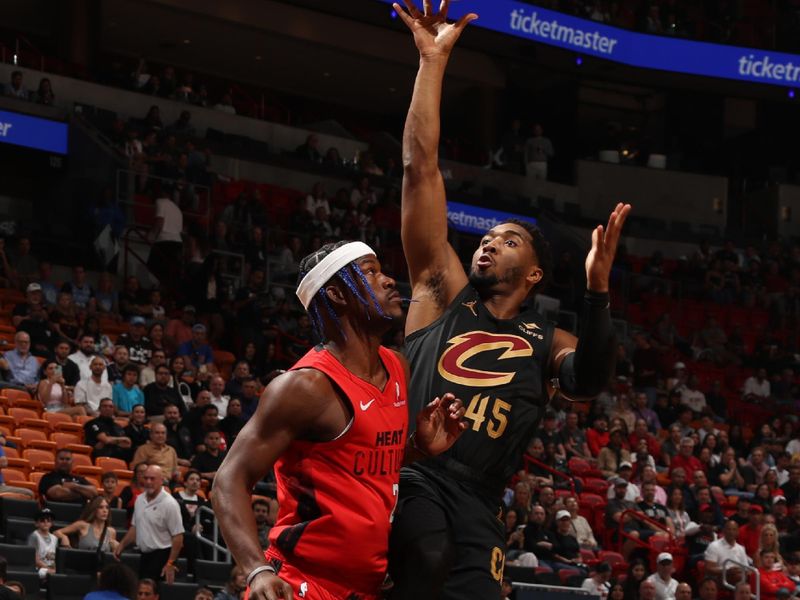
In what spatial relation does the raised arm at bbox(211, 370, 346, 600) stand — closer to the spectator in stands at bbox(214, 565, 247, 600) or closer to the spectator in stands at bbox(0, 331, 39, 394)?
the spectator in stands at bbox(214, 565, 247, 600)

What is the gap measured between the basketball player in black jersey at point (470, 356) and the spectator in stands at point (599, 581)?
8442 millimetres

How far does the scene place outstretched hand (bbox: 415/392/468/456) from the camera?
4566 mm

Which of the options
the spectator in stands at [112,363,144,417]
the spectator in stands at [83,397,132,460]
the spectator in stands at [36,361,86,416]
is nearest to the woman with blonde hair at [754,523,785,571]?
the spectator in stands at [112,363,144,417]

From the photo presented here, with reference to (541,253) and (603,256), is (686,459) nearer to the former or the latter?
(541,253)

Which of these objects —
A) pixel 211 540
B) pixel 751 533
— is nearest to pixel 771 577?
pixel 751 533

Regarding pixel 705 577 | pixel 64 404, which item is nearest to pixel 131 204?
pixel 64 404

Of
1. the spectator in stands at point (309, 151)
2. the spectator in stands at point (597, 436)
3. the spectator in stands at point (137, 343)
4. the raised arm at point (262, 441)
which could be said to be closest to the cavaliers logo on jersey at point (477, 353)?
the raised arm at point (262, 441)

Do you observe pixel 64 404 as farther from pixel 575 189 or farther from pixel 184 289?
pixel 575 189

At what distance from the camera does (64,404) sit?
44.9ft

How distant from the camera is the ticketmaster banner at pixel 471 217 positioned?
24.4 m

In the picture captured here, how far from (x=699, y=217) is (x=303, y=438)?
83.6 ft

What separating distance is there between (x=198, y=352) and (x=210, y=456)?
9.72 feet

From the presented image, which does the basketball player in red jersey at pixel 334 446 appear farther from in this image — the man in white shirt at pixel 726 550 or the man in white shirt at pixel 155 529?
the man in white shirt at pixel 726 550

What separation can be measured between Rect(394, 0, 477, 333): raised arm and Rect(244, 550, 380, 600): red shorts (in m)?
1.22
